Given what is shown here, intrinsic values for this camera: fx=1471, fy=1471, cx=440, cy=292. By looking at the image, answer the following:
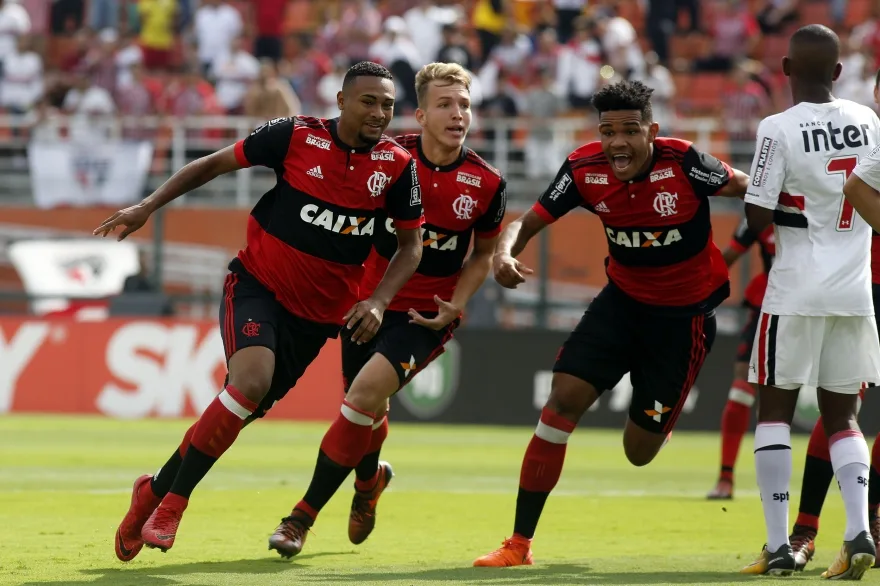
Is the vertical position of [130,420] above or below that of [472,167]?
below

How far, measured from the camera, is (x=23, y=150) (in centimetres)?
2156

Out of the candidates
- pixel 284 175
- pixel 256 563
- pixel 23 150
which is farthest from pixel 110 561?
pixel 23 150

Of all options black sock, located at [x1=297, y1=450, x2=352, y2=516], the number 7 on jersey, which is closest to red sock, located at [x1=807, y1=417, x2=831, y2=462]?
the number 7 on jersey

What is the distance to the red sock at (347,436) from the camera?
7.44 m

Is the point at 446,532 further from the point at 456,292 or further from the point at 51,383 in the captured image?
the point at 51,383

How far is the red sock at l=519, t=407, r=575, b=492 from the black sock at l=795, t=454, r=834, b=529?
125cm

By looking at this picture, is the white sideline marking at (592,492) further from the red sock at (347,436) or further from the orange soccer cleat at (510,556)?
the red sock at (347,436)

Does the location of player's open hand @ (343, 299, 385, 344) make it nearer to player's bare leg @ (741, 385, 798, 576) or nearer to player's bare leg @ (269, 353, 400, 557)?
player's bare leg @ (269, 353, 400, 557)

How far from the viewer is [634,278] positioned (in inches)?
312

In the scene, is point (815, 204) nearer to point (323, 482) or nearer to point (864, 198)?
point (864, 198)

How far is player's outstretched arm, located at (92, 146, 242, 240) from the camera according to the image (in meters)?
7.01

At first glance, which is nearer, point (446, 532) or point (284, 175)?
point (284, 175)

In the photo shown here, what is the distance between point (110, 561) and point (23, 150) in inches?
608

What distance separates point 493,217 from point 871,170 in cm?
232
